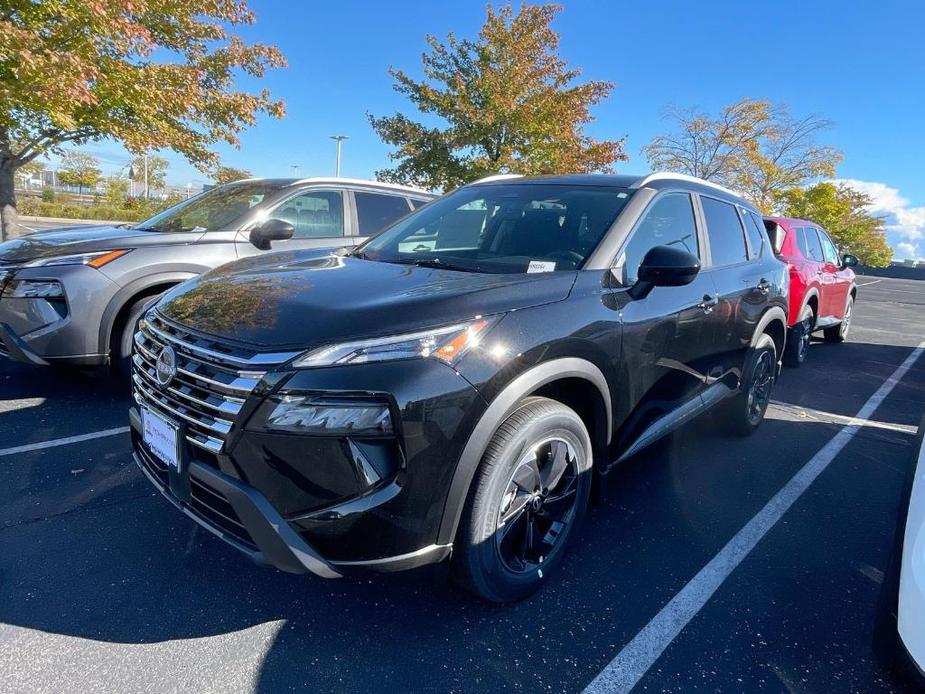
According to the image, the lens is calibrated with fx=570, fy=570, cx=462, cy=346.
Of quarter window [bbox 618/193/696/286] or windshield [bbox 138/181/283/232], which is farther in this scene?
windshield [bbox 138/181/283/232]

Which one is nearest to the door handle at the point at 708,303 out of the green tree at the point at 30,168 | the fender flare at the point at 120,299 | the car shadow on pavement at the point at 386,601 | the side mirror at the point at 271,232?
the car shadow on pavement at the point at 386,601

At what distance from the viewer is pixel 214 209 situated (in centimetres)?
514

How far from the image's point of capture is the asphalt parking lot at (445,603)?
1963mm

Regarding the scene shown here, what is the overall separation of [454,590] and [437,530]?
653 mm

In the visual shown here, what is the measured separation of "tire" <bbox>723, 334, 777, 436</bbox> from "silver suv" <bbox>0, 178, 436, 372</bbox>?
11.4 feet

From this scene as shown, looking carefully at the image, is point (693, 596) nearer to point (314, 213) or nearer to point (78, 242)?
point (314, 213)

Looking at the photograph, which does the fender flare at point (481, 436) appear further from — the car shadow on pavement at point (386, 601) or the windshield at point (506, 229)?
the windshield at point (506, 229)

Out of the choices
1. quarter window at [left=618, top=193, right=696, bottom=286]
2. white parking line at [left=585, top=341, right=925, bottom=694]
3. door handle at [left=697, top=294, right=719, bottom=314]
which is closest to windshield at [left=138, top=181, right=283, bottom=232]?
quarter window at [left=618, top=193, right=696, bottom=286]

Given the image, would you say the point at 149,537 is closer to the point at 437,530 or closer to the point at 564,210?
the point at 437,530

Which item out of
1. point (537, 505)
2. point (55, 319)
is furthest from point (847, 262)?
point (55, 319)

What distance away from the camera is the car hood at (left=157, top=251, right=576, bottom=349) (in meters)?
1.89

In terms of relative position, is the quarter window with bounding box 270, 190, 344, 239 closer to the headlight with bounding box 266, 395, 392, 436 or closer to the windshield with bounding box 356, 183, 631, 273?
the windshield with bounding box 356, 183, 631, 273

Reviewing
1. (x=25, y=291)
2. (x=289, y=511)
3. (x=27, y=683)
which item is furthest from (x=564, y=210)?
(x=25, y=291)

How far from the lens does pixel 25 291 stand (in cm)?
387
